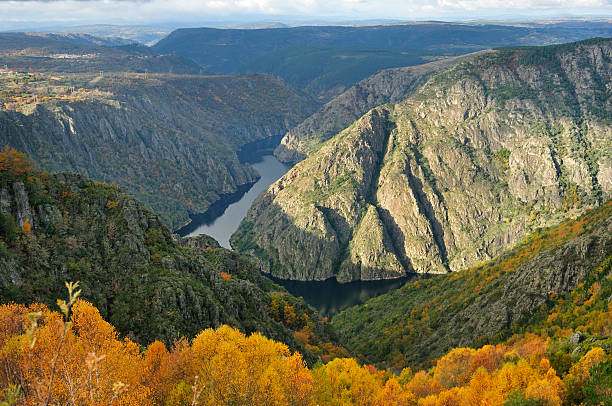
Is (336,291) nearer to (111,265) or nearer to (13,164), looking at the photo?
(111,265)

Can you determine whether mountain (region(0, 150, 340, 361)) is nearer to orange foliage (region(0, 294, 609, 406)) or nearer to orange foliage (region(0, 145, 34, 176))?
orange foliage (region(0, 145, 34, 176))

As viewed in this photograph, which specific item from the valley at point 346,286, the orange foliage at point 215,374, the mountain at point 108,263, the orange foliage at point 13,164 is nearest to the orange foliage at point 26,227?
the mountain at point 108,263

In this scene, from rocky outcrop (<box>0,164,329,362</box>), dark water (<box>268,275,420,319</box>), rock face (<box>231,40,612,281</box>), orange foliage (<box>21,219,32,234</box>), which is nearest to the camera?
rocky outcrop (<box>0,164,329,362</box>)

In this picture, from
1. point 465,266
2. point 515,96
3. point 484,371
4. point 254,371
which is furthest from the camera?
point 515,96

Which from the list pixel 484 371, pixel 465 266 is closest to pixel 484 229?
pixel 465 266

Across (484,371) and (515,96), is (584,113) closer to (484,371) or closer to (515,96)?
(515,96)

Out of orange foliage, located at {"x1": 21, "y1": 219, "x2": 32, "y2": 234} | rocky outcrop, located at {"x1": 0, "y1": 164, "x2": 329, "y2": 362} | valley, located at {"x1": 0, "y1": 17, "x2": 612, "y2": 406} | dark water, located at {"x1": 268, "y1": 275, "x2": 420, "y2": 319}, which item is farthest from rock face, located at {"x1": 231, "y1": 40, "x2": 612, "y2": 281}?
orange foliage, located at {"x1": 21, "y1": 219, "x2": 32, "y2": 234}
